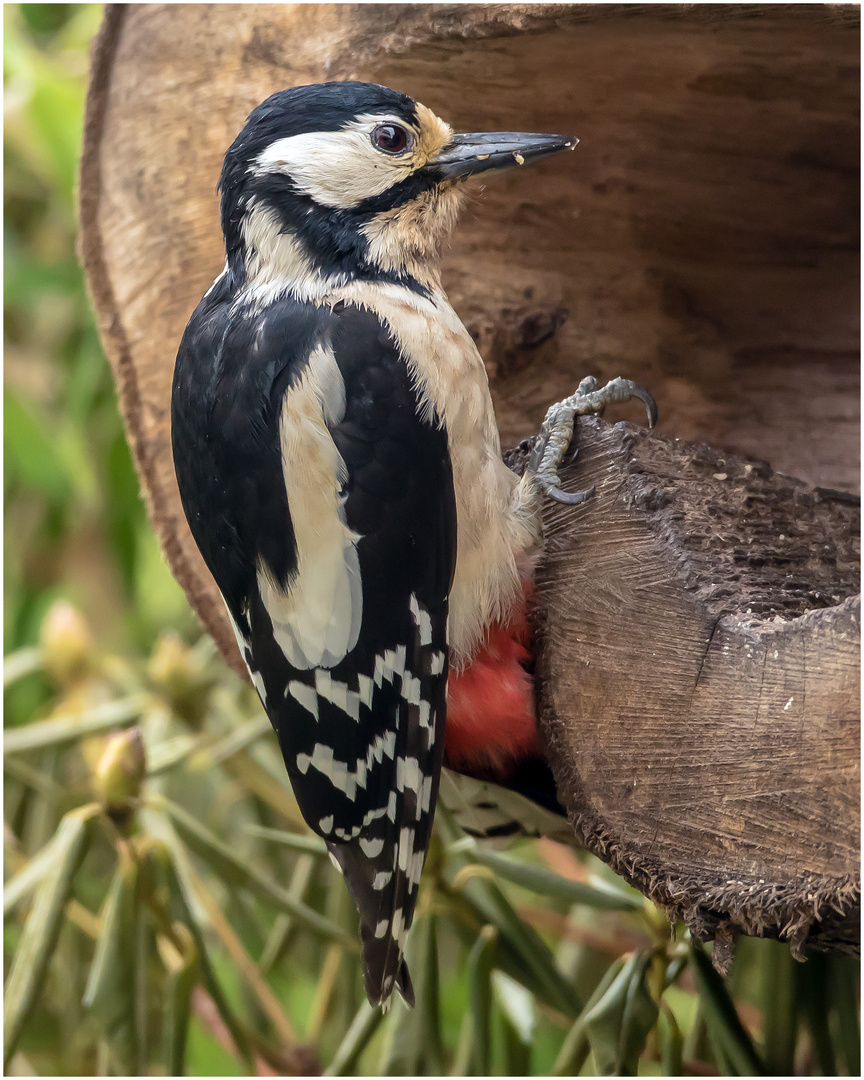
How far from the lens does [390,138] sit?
3.59 ft

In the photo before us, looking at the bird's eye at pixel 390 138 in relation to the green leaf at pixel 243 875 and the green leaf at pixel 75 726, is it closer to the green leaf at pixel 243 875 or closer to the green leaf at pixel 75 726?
the green leaf at pixel 243 875

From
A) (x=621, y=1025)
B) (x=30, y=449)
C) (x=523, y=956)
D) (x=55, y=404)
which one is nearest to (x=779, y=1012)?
(x=621, y=1025)

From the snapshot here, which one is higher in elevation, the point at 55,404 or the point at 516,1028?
the point at 55,404

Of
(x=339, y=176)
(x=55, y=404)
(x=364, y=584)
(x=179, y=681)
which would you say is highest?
(x=339, y=176)

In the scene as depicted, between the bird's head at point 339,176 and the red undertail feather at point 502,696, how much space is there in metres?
0.39

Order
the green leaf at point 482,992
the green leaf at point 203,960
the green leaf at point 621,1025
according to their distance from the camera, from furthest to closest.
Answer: the green leaf at point 203,960 → the green leaf at point 482,992 → the green leaf at point 621,1025

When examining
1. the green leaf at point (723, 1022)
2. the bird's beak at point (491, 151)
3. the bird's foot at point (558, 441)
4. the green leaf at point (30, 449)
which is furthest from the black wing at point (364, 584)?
the green leaf at point (30, 449)

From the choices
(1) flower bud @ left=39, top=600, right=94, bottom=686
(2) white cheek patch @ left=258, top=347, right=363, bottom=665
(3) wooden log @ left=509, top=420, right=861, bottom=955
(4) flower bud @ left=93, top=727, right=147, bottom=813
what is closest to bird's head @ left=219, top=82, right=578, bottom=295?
(2) white cheek patch @ left=258, top=347, right=363, bottom=665

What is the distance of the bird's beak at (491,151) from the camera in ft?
3.58

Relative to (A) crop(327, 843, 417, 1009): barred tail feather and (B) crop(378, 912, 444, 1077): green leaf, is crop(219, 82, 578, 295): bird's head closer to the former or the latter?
(A) crop(327, 843, 417, 1009): barred tail feather

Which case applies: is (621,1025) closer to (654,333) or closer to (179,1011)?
(179,1011)

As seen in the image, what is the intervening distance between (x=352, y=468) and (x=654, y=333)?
698mm

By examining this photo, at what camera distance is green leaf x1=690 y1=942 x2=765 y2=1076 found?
1114mm

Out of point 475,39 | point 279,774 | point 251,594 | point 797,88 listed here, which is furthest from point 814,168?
point 279,774
